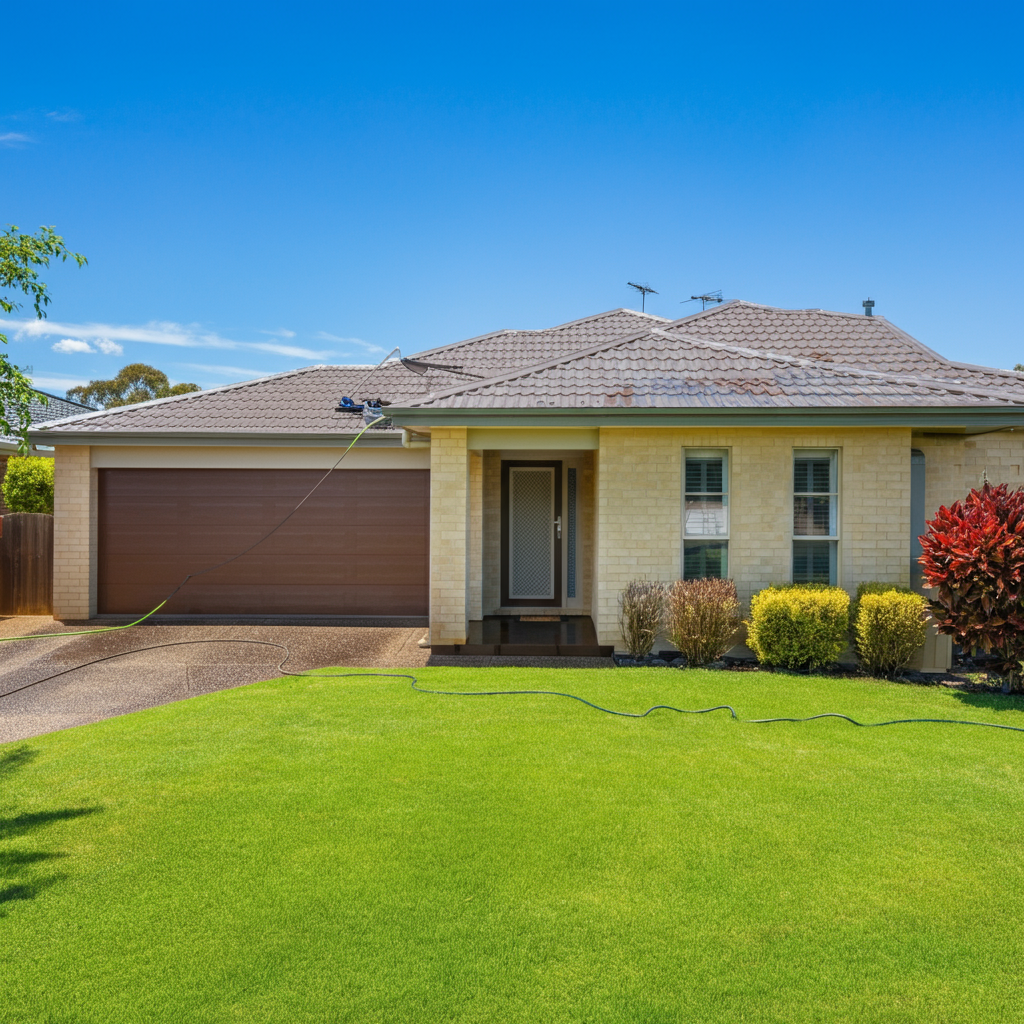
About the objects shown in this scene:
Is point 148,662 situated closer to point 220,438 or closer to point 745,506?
point 220,438

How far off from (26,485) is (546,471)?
12073mm

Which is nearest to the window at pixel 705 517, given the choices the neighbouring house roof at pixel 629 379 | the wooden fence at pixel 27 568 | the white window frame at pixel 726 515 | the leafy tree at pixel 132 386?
the white window frame at pixel 726 515

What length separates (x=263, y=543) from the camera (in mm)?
13734

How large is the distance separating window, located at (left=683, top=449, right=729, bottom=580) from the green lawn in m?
3.37

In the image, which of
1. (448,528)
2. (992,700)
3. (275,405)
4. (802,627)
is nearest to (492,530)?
(448,528)

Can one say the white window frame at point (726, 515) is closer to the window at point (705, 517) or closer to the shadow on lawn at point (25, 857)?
the window at point (705, 517)

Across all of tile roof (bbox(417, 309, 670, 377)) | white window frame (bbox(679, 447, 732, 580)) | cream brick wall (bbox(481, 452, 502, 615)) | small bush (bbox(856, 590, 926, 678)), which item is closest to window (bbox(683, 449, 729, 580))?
white window frame (bbox(679, 447, 732, 580))

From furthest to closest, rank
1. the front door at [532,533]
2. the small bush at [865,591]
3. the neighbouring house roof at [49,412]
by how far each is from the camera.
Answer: the neighbouring house roof at [49,412] → the front door at [532,533] → the small bush at [865,591]

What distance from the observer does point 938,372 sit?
470 inches

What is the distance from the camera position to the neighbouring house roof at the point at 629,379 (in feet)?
32.2

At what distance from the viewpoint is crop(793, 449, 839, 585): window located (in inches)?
397

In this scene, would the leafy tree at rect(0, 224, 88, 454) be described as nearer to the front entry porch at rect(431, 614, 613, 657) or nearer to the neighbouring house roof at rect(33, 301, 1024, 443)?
the neighbouring house roof at rect(33, 301, 1024, 443)

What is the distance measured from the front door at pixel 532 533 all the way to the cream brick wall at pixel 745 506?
155 inches

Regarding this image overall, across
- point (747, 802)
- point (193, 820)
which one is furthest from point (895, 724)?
point (193, 820)
